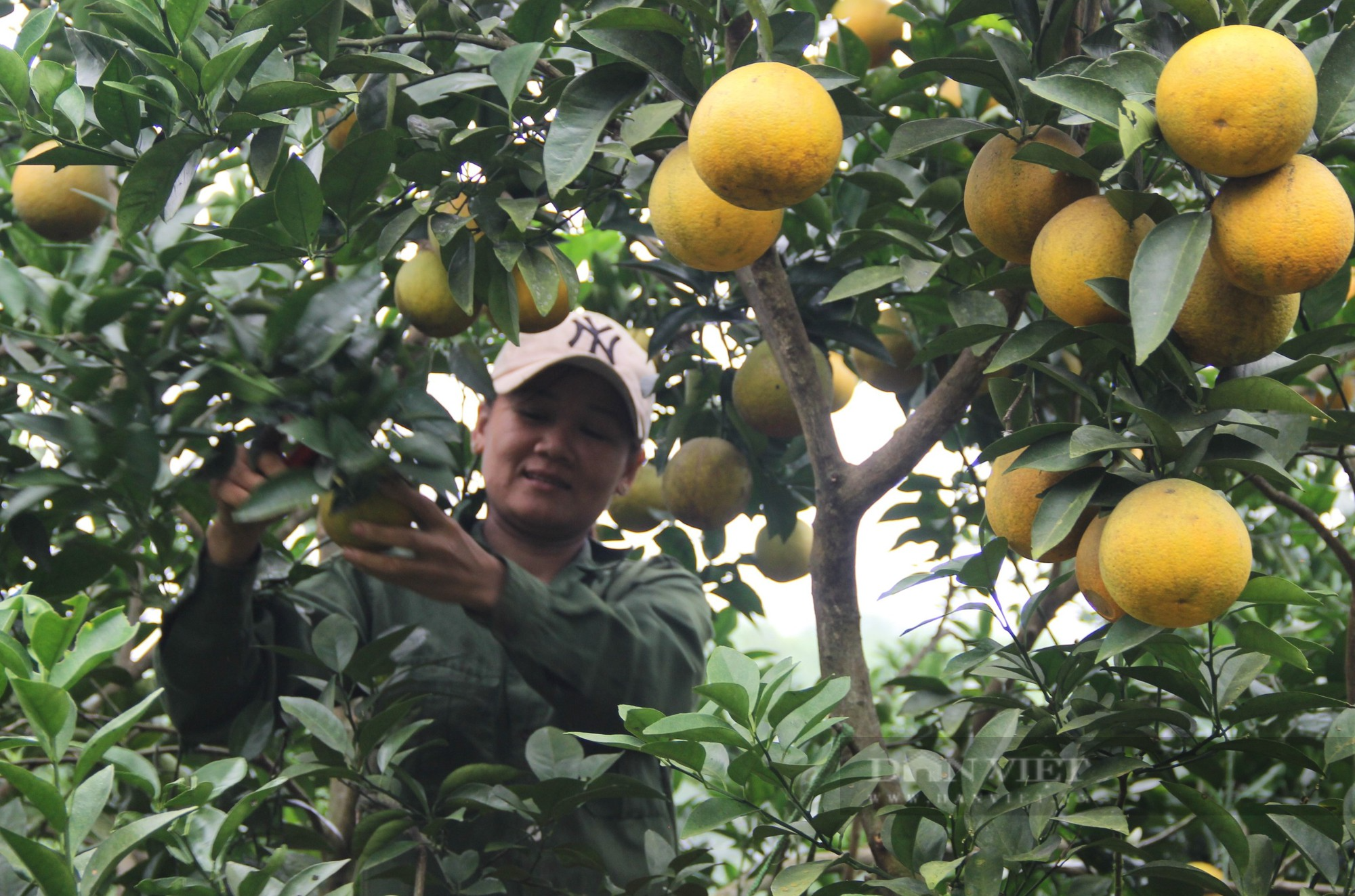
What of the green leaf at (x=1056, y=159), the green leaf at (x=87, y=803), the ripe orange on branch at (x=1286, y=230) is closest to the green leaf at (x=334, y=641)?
the green leaf at (x=87, y=803)

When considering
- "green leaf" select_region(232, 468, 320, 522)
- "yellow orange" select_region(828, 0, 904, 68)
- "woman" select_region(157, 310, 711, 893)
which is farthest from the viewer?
A: "yellow orange" select_region(828, 0, 904, 68)

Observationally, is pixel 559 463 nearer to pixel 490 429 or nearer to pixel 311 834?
pixel 490 429

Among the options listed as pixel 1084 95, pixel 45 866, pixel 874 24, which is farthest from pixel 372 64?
pixel 874 24

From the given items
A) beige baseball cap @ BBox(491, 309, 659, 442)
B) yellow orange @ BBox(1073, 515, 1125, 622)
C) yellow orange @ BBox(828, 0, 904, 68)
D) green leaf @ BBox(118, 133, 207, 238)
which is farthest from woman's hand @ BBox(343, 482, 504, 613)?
yellow orange @ BBox(828, 0, 904, 68)

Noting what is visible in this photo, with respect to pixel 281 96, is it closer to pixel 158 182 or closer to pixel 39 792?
pixel 158 182

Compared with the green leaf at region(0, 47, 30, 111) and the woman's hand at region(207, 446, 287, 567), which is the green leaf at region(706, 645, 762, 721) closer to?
the woman's hand at region(207, 446, 287, 567)

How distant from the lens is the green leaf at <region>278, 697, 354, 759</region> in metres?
1.41

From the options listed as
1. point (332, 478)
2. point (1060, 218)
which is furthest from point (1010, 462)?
point (332, 478)

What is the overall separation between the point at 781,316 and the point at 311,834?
1027mm

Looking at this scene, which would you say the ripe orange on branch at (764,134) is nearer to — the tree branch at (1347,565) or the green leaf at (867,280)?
the green leaf at (867,280)

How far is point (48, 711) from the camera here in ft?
3.32

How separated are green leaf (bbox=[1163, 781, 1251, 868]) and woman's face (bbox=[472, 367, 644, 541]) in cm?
129

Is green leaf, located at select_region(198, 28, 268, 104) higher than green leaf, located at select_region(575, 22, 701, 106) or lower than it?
lower

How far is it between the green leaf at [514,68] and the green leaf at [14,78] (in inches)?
19.4
